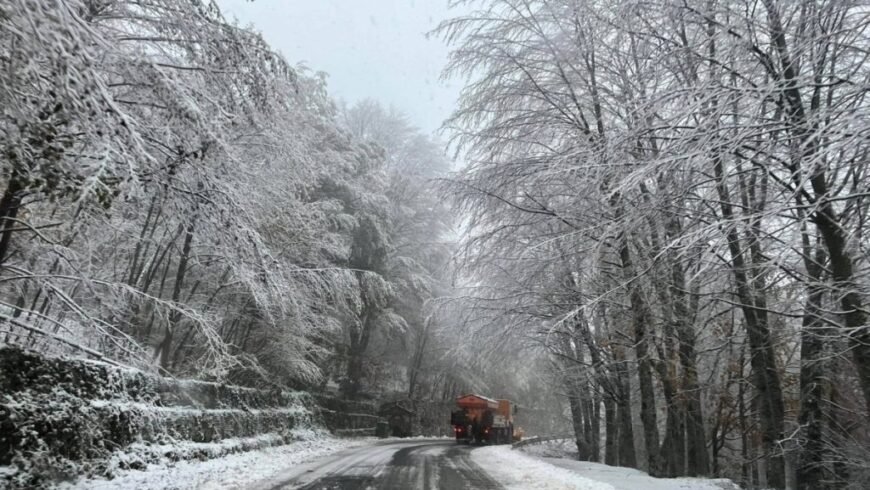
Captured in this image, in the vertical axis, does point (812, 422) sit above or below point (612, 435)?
above

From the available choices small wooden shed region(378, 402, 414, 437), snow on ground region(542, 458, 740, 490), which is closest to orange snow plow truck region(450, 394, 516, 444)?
small wooden shed region(378, 402, 414, 437)

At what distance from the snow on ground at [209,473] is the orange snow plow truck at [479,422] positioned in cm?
1398

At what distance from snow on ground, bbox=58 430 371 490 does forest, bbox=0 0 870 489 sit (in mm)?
1586

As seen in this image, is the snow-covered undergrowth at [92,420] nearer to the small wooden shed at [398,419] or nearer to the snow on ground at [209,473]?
the snow on ground at [209,473]

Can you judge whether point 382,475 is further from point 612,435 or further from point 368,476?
point 612,435

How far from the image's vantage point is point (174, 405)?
31.9 ft

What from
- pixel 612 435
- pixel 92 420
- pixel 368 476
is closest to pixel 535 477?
pixel 368 476

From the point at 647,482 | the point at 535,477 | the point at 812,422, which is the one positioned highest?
the point at 812,422

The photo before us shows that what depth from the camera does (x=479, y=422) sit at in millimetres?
27188

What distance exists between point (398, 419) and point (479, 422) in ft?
17.3

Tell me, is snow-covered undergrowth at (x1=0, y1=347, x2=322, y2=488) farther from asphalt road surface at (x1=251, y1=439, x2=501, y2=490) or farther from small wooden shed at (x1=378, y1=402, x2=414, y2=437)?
small wooden shed at (x1=378, y1=402, x2=414, y2=437)

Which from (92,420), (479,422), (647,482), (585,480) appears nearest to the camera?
(92,420)

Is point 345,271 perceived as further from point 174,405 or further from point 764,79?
point 764,79

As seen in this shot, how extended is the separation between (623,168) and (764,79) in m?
1.70
